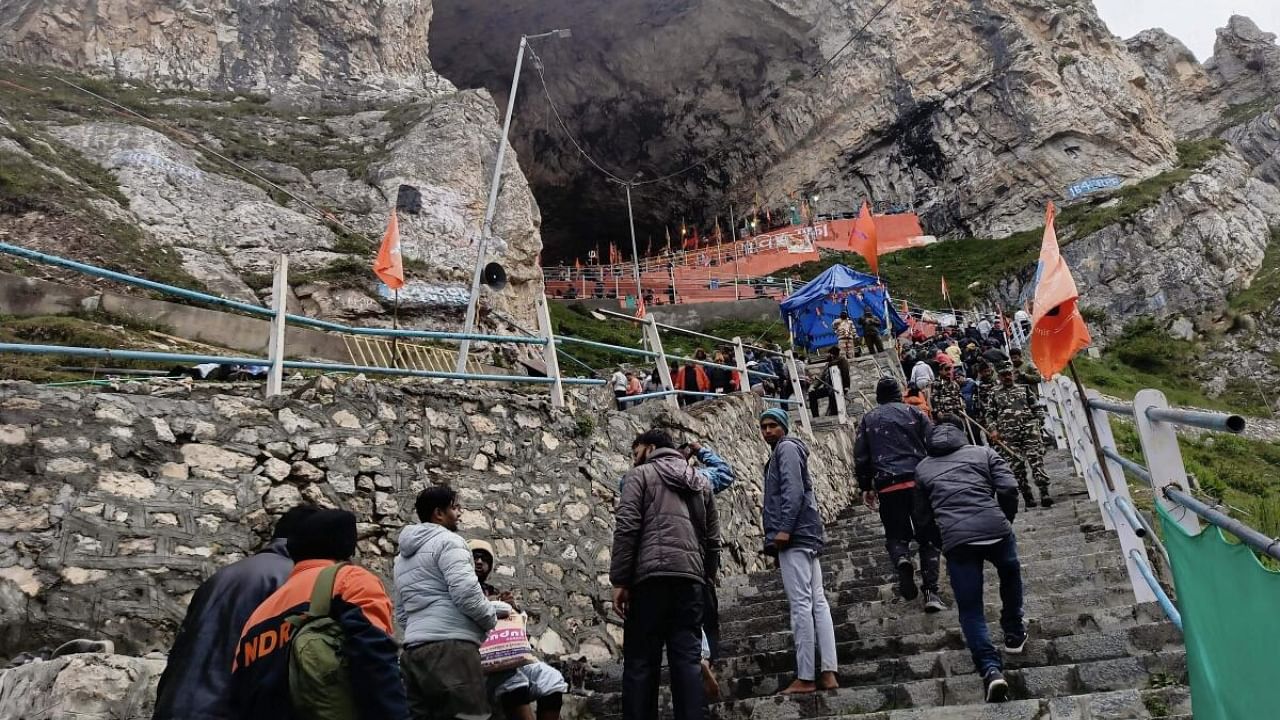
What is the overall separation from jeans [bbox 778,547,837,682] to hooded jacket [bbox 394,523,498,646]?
166cm

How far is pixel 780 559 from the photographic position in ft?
15.0

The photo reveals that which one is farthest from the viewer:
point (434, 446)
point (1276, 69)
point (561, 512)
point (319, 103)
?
point (1276, 69)

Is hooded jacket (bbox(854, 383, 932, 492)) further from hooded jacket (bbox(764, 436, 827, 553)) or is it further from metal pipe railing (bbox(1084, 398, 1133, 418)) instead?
hooded jacket (bbox(764, 436, 827, 553))

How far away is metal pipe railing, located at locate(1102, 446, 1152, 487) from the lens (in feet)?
11.1

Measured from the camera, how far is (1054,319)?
6.05 m

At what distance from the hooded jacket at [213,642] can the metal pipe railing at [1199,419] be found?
9.68 feet

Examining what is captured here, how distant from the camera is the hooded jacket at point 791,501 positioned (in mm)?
4543

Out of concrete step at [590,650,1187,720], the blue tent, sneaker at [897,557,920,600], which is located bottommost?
concrete step at [590,650,1187,720]

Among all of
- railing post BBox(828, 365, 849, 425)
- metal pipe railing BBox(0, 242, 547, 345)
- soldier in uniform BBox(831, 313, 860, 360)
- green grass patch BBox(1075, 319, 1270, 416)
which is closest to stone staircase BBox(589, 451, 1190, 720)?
metal pipe railing BBox(0, 242, 547, 345)

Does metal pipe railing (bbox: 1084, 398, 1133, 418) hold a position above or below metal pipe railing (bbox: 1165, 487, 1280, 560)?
above

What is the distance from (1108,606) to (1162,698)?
1.84 metres

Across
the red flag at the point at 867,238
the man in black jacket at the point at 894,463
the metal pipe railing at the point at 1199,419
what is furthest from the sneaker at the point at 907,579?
the red flag at the point at 867,238

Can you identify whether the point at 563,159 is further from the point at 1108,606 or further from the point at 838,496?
the point at 1108,606

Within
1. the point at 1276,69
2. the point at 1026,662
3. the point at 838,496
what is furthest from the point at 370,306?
the point at 1276,69
